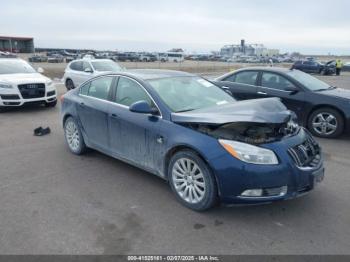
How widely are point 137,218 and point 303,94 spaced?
5.25 meters

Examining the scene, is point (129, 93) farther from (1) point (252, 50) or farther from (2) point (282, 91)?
(1) point (252, 50)

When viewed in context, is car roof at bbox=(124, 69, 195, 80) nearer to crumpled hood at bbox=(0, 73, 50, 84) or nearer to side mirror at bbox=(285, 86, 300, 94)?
side mirror at bbox=(285, 86, 300, 94)

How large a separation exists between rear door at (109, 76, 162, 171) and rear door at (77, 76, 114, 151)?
Answer: 19cm

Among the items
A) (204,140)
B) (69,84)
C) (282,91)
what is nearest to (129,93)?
(204,140)

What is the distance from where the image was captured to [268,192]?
3467 mm

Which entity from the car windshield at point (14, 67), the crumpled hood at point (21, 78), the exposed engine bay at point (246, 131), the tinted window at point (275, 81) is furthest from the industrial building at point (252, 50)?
the exposed engine bay at point (246, 131)

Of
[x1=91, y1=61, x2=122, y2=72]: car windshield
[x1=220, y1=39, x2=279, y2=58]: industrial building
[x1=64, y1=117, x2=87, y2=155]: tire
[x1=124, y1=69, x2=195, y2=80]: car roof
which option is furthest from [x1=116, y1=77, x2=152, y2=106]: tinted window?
[x1=220, y1=39, x2=279, y2=58]: industrial building

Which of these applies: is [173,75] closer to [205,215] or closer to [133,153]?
[133,153]

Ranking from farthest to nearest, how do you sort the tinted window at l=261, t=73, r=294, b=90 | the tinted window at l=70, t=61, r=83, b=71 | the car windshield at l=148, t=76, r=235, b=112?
the tinted window at l=70, t=61, r=83, b=71 → the tinted window at l=261, t=73, r=294, b=90 → the car windshield at l=148, t=76, r=235, b=112

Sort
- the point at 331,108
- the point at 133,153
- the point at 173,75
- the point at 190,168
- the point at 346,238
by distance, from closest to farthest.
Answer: the point at 346,238 < the point at 190,168 < the point at 133,153 < the point at 173,75 < the point at 331,108

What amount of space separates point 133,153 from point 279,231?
212 cm

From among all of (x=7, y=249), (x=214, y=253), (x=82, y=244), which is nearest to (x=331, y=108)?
(x=214, y=253)

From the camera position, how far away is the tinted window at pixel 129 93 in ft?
14.8

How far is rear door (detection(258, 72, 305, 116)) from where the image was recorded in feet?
24.5
